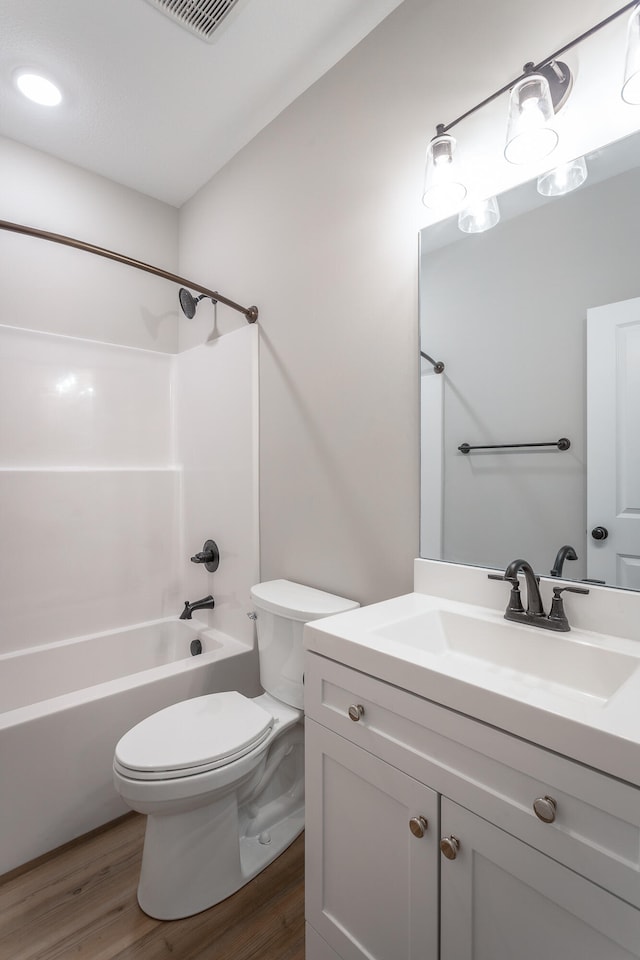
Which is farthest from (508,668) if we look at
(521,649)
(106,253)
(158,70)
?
(158,70)

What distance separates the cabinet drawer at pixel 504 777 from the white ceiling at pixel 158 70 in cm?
203

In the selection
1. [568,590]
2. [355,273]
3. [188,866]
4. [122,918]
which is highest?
[355,273]

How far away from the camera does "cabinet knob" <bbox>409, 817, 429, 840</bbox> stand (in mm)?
823

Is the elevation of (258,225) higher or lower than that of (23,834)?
higher

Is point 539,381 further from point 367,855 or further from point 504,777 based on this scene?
point 367,855

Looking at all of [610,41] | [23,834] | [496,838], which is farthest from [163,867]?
[610,41]

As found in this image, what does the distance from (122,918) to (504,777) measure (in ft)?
4.27

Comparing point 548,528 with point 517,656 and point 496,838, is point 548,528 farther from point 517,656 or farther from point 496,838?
point 496,838

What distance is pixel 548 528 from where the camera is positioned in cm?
115

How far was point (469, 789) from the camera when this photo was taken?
2.51ft

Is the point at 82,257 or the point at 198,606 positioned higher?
the point at 82,257

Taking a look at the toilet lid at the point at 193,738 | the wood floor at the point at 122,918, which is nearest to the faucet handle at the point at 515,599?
the toilet lid at the point at 193,738

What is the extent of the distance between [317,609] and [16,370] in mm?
1742

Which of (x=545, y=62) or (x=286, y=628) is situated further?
(x=286, y=628)
